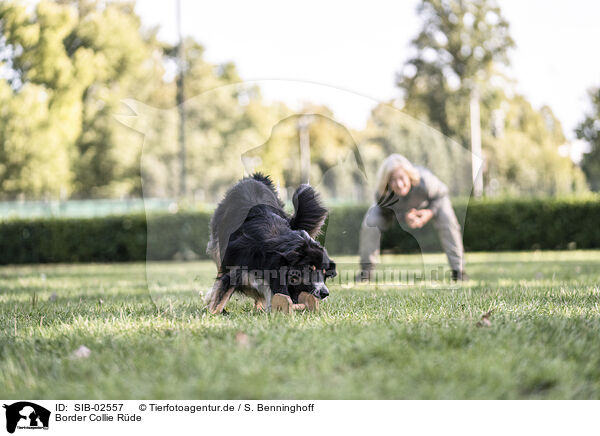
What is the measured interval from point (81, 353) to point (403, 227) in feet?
12.6

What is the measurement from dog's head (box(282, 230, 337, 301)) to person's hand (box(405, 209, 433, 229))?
2182 mm

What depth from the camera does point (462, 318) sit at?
12.0 feet

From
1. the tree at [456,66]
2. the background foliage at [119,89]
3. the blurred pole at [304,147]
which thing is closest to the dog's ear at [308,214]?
the blurred pole at [304,147]

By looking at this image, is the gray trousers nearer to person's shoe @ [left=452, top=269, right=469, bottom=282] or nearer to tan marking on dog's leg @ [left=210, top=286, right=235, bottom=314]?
person's shoe @ [left=452, top=269, right=469, bottom=282]

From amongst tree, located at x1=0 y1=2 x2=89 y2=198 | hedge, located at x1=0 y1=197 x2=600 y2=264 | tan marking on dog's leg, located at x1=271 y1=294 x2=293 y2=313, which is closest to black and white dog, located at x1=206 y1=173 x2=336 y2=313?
tan marking on dog's leg, located at x1=271 y1=294 x2=293 y2=313

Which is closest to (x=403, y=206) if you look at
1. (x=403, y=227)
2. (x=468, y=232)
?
(x=403, y=227)

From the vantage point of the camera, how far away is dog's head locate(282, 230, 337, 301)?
4.14 m

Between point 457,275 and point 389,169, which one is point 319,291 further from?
point 457,275

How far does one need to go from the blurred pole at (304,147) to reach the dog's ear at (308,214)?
290mm

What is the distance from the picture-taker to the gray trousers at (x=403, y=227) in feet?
19.8

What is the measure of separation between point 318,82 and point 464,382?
132 inches

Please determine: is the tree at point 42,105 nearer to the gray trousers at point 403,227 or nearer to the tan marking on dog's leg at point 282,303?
the gray trousers at point 403,227

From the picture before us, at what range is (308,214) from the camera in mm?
4785
